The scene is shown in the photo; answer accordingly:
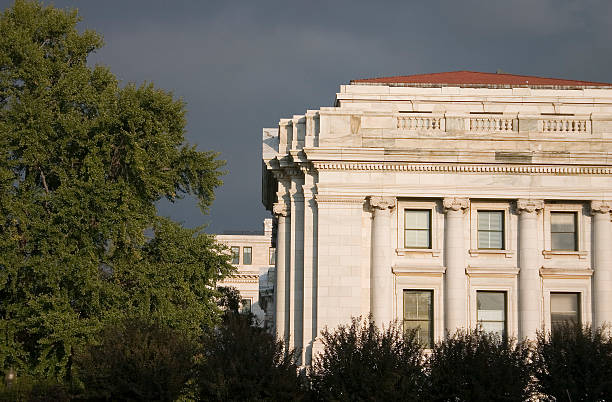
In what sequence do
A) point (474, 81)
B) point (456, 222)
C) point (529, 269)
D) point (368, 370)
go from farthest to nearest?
point (474, 81), point (456, 222), point (529, 269), point (368, 370)

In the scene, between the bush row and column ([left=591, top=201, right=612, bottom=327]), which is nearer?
the bush row

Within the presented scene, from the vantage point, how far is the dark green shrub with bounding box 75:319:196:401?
3366 cm

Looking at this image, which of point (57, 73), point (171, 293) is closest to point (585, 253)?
point (171, 293)

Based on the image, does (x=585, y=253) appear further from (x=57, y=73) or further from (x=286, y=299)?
(x=57, y=73)

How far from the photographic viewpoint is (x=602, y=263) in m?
41.1

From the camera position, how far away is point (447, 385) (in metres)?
32.3

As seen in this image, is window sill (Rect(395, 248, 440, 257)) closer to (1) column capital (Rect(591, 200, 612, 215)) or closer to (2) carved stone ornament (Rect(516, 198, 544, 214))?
(2) carved stone ornament (Rect(516, 198, 544, 214))

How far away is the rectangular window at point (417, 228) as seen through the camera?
41750mm

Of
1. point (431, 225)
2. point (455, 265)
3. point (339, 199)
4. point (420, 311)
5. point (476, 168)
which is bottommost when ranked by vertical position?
point (420, 311)

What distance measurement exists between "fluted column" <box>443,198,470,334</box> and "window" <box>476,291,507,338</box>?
0.89 metres

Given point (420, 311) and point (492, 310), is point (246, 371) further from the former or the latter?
point (492, 310)

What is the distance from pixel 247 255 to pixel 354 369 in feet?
235

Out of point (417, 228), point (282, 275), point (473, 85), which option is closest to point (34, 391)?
point (282, 275)

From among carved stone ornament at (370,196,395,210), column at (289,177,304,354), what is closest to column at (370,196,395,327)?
carved stone ornament at (370,196,395,210)
